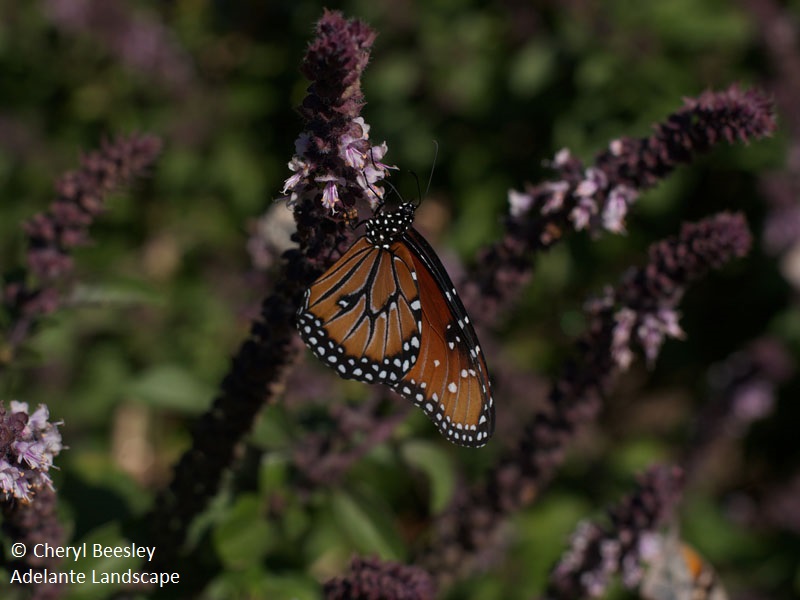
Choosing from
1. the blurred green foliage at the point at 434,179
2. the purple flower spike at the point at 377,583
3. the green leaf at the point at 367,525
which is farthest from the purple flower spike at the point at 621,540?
the blurred green foliage at the point at 434,179

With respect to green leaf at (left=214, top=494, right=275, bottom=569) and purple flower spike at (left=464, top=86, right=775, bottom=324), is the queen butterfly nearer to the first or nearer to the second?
purple flower spike at (left=464, top=86, right=775, bottom=324)

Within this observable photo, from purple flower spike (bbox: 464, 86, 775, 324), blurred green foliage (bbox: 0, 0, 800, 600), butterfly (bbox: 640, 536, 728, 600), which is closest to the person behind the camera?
purple flower spike (bbox: 464, 86, 775, 324)

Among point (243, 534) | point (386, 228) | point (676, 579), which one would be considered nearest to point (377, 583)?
point (243, 534)

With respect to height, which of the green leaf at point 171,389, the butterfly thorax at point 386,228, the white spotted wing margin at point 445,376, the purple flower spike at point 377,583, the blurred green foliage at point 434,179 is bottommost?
the purple flower spike at point 377,583

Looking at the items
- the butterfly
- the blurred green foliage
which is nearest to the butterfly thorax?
the butterfly

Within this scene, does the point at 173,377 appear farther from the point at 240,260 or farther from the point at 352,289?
the point at 240,260

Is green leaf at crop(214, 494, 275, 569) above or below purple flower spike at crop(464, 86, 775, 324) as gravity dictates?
below

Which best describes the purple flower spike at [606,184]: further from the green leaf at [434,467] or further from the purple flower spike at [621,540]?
the green leaf at [434,467]
